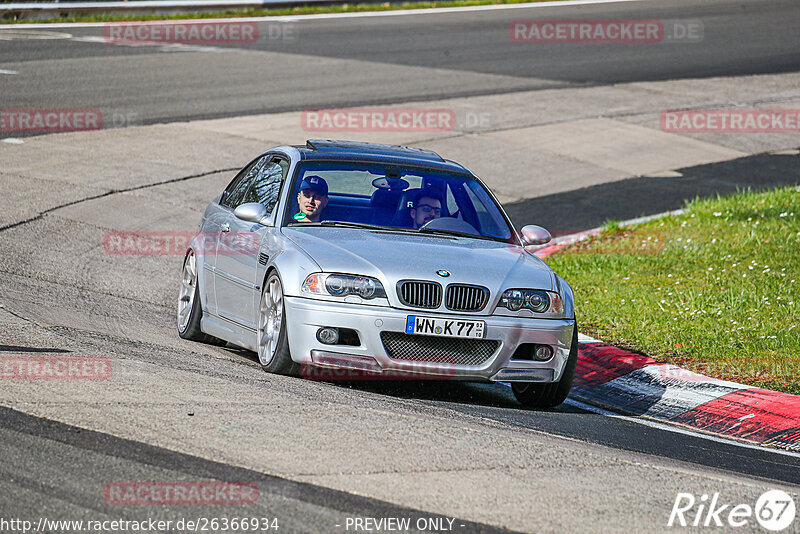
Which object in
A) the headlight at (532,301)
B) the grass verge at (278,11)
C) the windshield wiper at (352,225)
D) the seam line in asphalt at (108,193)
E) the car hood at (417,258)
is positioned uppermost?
the grass verge at (278,11)

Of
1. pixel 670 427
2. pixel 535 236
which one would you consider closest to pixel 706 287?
pixel 535 236

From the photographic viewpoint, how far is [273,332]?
7617 mm

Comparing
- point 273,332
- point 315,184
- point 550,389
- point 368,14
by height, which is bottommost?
point 550,389

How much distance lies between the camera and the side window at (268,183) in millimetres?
8641

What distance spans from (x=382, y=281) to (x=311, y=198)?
1.40 m

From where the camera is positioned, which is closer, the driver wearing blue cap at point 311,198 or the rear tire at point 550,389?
the rear tire at point 550,389

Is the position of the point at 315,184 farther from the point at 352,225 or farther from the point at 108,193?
the point at 108,193

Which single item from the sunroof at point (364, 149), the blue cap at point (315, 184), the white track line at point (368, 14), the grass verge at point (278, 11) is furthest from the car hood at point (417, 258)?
the grass verge at point (278, 11)

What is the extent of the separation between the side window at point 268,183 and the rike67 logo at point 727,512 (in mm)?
4183

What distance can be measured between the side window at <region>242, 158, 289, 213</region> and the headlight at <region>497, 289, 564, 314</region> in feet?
6.55

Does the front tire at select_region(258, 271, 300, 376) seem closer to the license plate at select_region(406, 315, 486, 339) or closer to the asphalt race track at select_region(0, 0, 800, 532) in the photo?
the asphalt race track at select_region(0, 0, 800, 532)

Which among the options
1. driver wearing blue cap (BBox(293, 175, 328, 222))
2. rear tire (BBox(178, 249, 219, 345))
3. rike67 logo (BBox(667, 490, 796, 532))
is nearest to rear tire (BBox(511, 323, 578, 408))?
driver wearing blue cap (BBox(293, 175, 328, 222))

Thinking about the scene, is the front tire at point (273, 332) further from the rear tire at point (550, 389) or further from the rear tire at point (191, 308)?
the rear tire at point (550, 389)

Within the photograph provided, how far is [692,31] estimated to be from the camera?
104 ft
